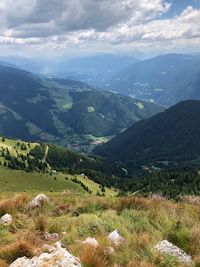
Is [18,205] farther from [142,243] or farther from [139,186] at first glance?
[139,186]

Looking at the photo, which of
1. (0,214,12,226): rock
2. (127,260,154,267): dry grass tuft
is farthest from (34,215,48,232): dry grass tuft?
(127,260,154,267): dry grass tuft

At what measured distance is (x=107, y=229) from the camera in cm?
1191

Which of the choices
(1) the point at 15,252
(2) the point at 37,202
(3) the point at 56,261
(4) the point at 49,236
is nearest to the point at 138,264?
(3) the point at 56,261

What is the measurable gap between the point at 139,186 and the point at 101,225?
17933 cm

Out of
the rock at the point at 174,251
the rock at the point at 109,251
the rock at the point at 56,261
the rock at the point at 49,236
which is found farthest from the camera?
the rock at the point at 49,236

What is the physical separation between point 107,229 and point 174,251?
3029 millimetres

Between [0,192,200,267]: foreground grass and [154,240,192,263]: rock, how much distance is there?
0.18m

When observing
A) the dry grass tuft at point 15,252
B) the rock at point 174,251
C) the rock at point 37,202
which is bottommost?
the rock at point 37,202

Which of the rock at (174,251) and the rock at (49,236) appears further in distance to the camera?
the rock at (49,236)

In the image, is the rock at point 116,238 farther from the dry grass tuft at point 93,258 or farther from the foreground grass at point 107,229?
the dry grass tuft at point 93,258

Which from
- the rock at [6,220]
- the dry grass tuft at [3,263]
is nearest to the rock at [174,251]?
the dry grass tuft at [3,263]

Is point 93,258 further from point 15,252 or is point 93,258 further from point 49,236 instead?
point 49,236

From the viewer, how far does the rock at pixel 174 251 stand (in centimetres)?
905

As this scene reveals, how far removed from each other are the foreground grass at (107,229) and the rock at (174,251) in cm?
18
